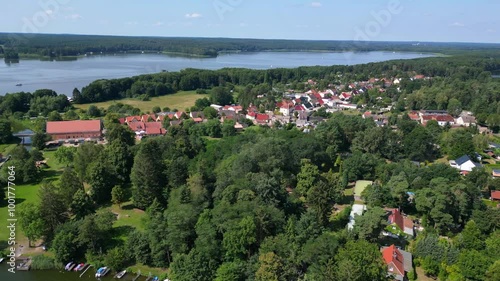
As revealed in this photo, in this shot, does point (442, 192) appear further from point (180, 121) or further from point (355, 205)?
point (180, 121)

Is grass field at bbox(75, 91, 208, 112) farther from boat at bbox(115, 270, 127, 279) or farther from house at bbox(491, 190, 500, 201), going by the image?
house at bbox(491, 190, 500, 201)

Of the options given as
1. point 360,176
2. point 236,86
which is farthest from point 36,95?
point 360,176

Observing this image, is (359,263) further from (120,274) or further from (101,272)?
(101,272)

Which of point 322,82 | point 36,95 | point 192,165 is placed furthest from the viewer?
point 322,82

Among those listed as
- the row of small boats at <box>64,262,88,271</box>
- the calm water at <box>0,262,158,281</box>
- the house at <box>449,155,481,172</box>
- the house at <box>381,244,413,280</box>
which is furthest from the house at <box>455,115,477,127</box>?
the row of small boats at <box>64,262,88,271</box>

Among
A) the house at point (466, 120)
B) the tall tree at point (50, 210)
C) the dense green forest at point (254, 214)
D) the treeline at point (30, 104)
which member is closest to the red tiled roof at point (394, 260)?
the dense green forest at point (254, 214)

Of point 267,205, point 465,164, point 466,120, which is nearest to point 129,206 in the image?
point 267,205
